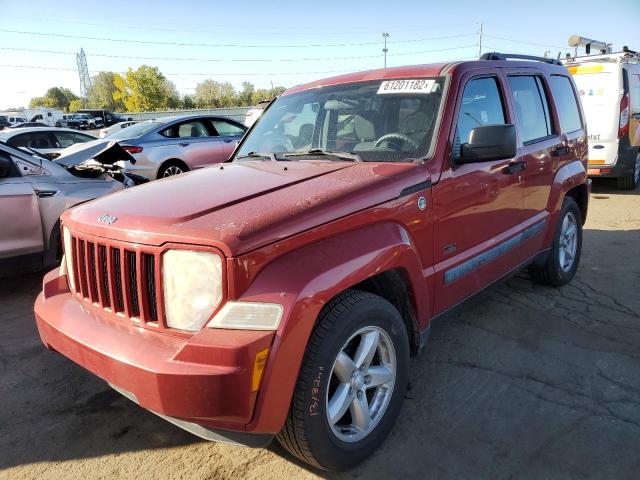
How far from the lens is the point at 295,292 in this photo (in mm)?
1976

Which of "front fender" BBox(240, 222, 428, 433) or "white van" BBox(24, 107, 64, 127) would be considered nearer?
"front fender" BBox(240, 222, 428, 433)

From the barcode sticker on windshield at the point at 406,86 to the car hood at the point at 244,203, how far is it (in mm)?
638

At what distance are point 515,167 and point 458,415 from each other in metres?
1.78

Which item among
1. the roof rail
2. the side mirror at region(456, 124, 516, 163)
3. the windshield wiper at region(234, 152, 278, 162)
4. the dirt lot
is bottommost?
the dirt lot

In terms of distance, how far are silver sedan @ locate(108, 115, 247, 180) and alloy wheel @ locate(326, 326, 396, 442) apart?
22.2ft

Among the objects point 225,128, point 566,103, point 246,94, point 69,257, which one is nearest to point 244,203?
point 69,257

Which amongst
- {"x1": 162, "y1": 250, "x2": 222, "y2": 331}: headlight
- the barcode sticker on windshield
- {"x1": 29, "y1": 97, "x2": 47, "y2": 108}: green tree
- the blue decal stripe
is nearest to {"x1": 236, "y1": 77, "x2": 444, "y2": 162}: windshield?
the barcode sticker on windshield

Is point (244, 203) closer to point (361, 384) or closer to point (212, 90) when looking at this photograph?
point (361, 384)

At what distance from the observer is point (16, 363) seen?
11.6 feet

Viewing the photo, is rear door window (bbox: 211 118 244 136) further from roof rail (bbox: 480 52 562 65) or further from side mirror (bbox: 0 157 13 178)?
roof rail (bbox: 480 52 562 65)

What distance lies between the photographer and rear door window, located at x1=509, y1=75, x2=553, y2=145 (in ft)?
12.5

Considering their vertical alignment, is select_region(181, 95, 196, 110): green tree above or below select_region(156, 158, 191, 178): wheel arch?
above

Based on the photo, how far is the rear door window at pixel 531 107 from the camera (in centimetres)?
379

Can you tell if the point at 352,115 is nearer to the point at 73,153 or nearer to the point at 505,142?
the point at 505,142
